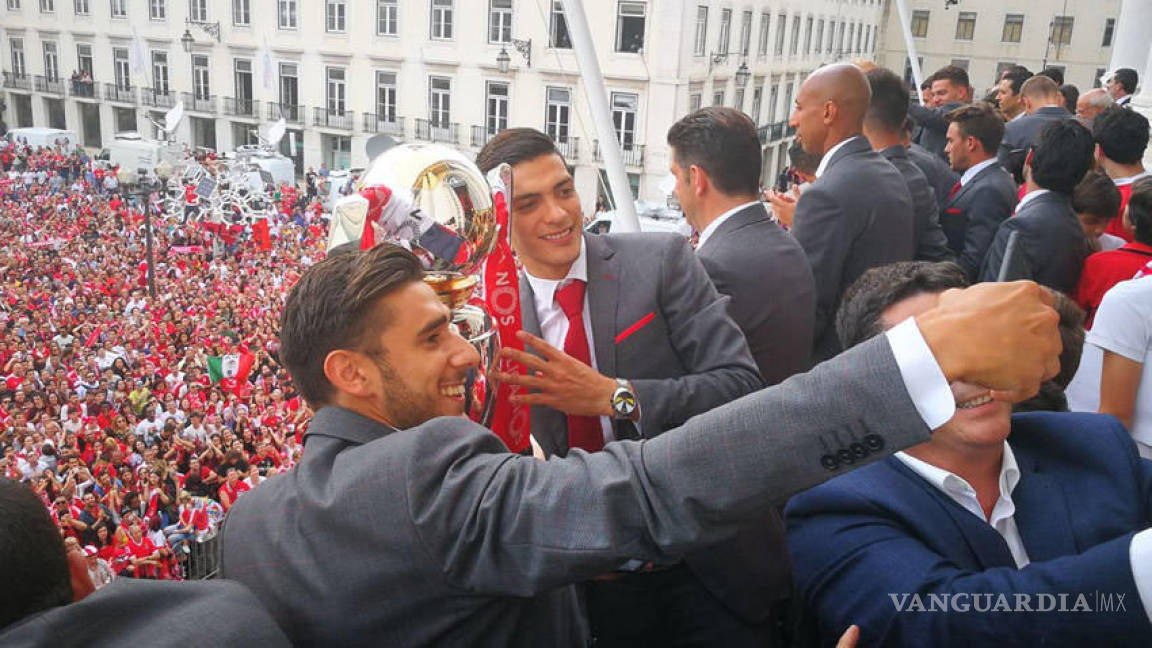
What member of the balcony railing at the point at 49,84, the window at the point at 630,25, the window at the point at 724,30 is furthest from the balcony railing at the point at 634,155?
the balcony railing at the point at 49,84

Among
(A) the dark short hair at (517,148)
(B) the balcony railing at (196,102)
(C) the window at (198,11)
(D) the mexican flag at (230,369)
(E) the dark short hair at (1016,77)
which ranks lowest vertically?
(D) the mexican flag at (230,369)

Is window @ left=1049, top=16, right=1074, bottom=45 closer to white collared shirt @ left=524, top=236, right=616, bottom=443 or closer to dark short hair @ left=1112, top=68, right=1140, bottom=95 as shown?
dark short hair @ left=1112, top=68, right=1140, bottom=95

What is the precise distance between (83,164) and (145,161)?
1667 mm

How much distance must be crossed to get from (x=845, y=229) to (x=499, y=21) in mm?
8791

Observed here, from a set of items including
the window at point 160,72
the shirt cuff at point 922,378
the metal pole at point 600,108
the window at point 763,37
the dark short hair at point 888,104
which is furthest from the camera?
the window at point 160,72

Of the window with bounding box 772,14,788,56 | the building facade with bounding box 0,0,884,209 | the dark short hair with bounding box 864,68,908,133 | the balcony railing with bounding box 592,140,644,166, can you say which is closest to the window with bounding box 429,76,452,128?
the building facade with bounding box 0,0,884,209

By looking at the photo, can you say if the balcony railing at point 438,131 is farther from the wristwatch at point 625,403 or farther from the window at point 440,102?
the wristwatch at point 625,403

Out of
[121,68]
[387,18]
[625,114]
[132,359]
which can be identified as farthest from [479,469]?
[121,68]

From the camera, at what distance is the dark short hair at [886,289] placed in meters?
0.83

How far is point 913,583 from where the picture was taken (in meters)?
0.69

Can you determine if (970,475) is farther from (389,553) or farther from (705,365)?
(389,553)

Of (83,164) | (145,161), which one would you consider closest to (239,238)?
(145,161)

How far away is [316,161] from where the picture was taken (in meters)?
11.7

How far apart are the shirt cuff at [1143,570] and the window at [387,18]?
986 cm
